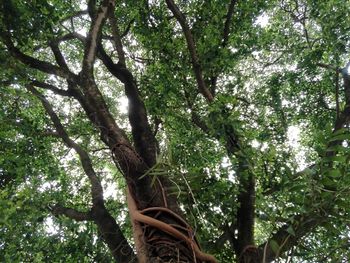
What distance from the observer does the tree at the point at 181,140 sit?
260 cm

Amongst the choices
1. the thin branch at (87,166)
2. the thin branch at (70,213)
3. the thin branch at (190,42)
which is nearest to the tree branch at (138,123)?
the thin branch at (190,42)

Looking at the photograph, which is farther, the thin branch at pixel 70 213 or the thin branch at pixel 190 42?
the thin branch at pixel 70 213

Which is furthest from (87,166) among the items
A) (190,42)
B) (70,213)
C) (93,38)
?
(190,42)

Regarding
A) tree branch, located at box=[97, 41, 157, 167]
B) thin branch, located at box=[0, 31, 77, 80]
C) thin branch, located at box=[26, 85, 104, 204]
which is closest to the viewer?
tree branch, located at box=[97, 41, 157, 167]

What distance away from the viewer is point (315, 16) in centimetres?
558

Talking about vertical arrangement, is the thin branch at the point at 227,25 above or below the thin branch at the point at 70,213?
above

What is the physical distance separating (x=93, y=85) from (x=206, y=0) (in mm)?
2598

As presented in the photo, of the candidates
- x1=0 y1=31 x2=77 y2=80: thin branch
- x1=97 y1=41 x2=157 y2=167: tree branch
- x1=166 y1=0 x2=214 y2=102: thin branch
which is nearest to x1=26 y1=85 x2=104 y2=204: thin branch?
x1=0 y1=31 x2=77 y2=80: thin branch

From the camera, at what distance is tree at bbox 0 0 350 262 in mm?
2604

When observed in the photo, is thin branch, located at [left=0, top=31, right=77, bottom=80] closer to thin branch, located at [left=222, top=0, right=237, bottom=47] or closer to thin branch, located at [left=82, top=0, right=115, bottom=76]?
thin branch, located at [left=82, top=0, right=115, bottom=76]

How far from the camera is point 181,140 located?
20.0ft

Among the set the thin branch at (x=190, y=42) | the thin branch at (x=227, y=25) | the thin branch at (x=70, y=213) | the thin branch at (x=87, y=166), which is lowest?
the thin branch at (x=70, y=213)

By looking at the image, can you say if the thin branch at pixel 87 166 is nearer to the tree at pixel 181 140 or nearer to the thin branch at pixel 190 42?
the tree at pixel 181 140

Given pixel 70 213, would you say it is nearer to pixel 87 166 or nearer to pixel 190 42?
pixel 87 166
